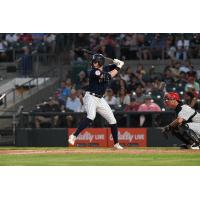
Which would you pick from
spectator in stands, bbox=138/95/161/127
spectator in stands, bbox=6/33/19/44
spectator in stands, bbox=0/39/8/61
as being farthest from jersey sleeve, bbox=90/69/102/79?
Result: spectator in stands, bbox=6/33/19/44

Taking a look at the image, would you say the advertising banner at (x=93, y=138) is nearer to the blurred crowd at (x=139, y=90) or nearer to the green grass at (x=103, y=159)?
the blurred crowd at (x=139, y=90)

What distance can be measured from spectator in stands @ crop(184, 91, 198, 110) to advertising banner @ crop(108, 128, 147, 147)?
1.48 m

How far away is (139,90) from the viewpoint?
2216cm

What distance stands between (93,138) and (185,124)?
4.52 meters

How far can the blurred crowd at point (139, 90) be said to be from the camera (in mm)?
Answer: 21297

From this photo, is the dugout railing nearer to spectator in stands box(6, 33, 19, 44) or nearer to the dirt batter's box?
the dirt batter's box

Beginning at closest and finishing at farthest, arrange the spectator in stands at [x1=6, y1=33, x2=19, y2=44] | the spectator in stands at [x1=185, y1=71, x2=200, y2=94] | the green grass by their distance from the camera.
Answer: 1. the green grass
2. the spectator in stands at [x1=185, y1=71, x2=200, y2=94]
3. the spectator in stands at [x1=6, y1=33, x2=19, y2=44]

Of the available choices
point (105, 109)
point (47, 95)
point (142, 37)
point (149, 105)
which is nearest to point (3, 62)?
point (47, 95)

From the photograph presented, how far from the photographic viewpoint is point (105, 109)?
16.7m

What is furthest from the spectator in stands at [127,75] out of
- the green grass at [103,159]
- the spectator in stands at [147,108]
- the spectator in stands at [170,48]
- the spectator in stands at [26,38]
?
the green grass at [103,159]

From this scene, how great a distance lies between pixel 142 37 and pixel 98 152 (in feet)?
32.6

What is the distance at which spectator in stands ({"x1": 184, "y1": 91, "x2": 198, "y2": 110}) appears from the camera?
2105cm

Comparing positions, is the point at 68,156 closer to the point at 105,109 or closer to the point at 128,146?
the point at 105,109

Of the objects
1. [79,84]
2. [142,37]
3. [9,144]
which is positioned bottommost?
[9,144]
